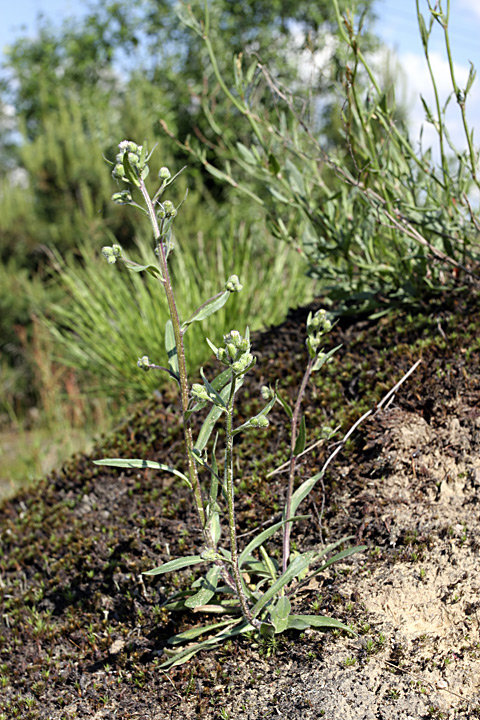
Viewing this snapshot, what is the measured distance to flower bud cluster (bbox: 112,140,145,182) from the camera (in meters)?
1.45

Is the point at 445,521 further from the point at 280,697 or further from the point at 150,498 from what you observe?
the point at 150,498

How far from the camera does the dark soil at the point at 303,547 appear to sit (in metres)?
1.67

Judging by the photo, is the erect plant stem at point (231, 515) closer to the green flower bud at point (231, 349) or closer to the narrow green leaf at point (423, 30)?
the green flower bud at point (231, 349)

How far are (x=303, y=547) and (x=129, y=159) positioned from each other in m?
1.39

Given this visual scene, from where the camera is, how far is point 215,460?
172 cm

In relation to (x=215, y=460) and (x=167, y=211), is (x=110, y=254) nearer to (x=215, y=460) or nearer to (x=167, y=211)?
(x=167, y=211)

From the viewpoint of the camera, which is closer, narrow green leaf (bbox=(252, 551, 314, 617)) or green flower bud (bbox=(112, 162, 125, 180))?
green flower bud (bbox=(112, 162, 125, 180))

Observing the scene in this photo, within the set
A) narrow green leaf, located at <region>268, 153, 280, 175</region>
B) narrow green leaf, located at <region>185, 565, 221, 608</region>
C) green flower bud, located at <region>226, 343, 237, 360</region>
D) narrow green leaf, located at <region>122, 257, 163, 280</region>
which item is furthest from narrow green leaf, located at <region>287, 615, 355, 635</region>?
narrow green leaf, located at <region>268, 153, 280, 175</region>

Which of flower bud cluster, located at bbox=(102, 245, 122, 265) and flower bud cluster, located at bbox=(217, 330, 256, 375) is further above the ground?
flower bud cluster, located at bbox=(102, 245, 122, 265)

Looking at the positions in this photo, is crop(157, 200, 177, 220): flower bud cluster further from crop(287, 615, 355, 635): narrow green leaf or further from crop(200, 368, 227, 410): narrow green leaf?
crop(287, 615, 355, 635): narrow green leaf

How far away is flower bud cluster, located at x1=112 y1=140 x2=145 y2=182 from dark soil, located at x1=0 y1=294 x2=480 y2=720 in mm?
1282

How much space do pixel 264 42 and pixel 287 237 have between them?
9805mm

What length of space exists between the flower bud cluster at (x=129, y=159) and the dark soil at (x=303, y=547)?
4.21 ft

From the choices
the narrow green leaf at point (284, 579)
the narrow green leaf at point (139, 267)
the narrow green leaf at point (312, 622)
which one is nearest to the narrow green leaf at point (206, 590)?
the narrow green leaf at point (284, 579)
